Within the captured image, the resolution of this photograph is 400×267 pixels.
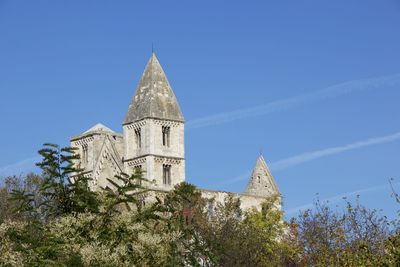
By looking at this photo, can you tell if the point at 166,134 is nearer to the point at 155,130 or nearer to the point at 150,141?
the point at 155,130

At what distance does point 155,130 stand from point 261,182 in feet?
42.8

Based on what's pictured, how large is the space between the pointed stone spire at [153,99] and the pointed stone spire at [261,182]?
10364 millimetres

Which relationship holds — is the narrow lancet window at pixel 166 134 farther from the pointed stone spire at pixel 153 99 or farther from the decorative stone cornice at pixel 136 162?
the decorative stone cornice at pixel 136 162

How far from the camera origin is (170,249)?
1236 inches

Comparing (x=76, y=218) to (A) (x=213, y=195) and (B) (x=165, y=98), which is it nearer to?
(A) (x=213, y=195)

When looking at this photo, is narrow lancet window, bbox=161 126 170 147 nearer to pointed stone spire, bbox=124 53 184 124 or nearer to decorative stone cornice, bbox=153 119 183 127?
decorative stone cornice, bbox=153 119 183 127

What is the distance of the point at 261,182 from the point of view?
365ft

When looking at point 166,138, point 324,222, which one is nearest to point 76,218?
point 324,222

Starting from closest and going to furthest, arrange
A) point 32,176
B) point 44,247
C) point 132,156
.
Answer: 1. point 44,247
2. point 32,176
3. point 132,156

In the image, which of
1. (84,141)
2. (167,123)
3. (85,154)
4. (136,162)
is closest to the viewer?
(136,162)

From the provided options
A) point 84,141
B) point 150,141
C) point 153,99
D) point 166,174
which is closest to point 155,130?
point 150,141

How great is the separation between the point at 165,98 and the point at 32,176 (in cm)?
2218

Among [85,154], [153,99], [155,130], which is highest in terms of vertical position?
[153,99]

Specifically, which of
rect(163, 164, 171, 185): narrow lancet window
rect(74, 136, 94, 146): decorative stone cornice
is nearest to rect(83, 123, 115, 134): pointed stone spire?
rect(74, 136, 94, 146): decorative stone cornice
